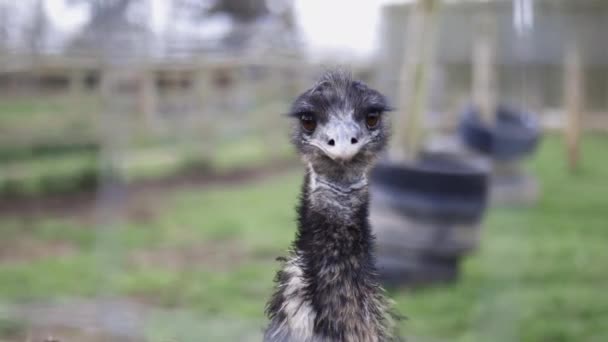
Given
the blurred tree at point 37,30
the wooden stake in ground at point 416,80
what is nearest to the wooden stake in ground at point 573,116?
the wooden stake in ground at point 416,80

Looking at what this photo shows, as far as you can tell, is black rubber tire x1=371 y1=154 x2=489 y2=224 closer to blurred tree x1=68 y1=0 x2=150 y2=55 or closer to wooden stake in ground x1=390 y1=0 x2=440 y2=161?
wooden stake in ground x1=390 y1=0 x2=440 y2=161

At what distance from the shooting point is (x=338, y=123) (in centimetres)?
101

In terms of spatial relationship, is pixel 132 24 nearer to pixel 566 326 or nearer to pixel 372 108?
pixel 566 326

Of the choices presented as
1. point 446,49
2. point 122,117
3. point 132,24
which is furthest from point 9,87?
point 446,49

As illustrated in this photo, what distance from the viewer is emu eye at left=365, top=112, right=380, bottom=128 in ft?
3.49

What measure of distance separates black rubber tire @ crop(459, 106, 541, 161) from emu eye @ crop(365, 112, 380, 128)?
2.91 meters

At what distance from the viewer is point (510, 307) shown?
8.99 ft

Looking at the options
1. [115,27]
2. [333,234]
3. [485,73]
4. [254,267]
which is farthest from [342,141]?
[485,73]

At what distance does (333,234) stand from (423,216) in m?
1.80

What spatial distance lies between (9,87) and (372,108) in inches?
155

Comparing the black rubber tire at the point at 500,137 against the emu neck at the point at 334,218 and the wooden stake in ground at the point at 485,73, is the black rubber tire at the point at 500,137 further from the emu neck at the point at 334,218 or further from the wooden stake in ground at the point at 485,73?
the emu neck at the point at 334,218

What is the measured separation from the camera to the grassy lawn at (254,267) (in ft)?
8.70

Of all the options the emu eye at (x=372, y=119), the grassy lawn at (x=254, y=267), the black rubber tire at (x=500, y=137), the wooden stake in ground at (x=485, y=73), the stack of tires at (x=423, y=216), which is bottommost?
the grassy lawn at (x=254, y=267)

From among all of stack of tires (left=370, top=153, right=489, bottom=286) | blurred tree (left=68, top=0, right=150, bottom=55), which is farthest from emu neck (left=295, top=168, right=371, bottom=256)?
blurred tree (left=68, top=0, right=150, bottom=55)
